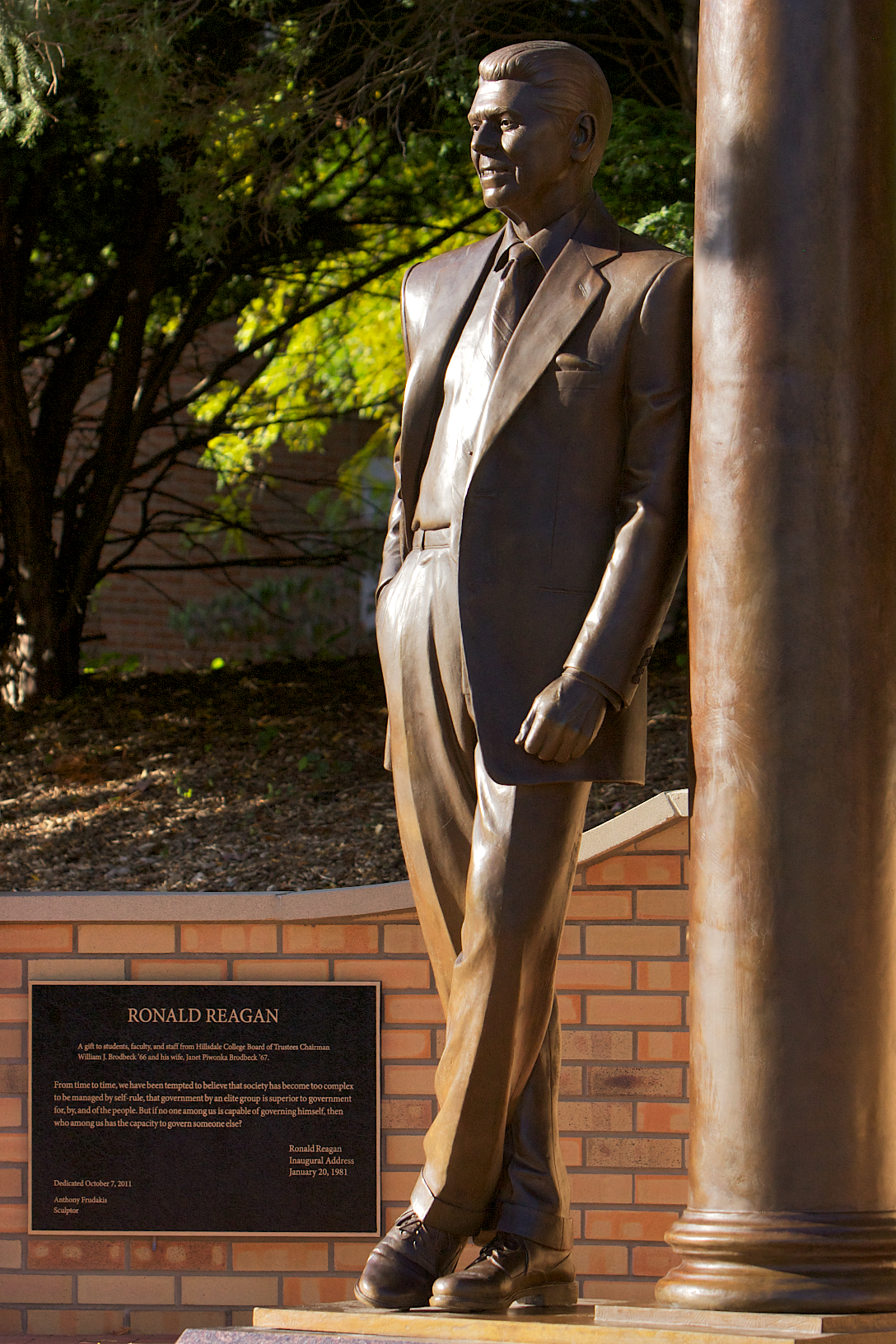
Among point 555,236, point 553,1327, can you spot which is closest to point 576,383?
point 555,236

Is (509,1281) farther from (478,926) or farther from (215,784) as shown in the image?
(215,784)

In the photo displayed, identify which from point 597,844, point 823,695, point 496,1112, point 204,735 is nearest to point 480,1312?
point 496,1112

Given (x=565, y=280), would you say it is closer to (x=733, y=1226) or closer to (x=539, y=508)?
(x=539, y=508)

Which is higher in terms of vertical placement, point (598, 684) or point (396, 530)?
point (396, 530)

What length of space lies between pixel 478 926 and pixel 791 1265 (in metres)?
0.81

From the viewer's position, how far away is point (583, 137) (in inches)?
137

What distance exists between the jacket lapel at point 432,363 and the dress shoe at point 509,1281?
150 cm

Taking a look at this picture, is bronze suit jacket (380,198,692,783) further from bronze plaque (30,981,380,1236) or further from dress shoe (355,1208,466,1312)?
bronze plaque (30,981,380,1236)

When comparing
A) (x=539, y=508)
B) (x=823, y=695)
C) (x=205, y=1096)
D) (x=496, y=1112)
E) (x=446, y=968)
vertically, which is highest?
(x=539, y=508)

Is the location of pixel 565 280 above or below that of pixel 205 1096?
above

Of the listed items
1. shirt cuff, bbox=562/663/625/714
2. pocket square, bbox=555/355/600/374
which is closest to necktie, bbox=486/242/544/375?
pocket square, bbox=555/355/600/374

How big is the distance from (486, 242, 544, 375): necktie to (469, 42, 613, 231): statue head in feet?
0.26

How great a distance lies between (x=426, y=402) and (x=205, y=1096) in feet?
10.8

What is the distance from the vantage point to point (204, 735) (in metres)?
9.62
